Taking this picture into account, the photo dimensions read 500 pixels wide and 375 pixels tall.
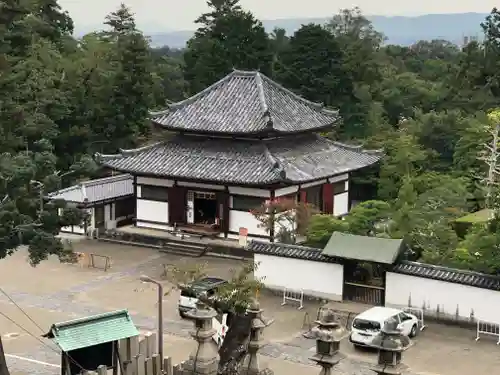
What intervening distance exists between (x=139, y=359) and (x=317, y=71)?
38751 mm

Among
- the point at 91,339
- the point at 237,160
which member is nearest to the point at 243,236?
the point at 237,160

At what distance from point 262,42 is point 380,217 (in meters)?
29.9

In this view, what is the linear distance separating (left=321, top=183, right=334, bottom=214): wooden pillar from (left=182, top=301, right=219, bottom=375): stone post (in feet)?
65.9

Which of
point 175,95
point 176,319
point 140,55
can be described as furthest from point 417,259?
point 175,95

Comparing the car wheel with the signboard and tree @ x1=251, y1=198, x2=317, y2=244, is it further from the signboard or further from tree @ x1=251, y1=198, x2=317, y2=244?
the signboard

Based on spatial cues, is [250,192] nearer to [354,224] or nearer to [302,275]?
[354,224]

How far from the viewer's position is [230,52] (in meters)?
57.1

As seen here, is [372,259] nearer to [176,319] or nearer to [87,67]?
[176,319]

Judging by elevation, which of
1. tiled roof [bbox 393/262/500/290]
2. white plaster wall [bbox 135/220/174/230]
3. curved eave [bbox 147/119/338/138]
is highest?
curved eave [bbox 147/119/338/138]

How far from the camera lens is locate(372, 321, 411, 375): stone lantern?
555 inches

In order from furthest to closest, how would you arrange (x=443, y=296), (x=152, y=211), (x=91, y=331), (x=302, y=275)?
1. (x=152, y=211)
2. (x=302, y=275)
3. (x=443, y=296)
4. (x=91, y=331)

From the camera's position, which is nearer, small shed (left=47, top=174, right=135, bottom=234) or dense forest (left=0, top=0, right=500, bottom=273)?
dense forest (left=0, top=0, right=500, bottom=273)

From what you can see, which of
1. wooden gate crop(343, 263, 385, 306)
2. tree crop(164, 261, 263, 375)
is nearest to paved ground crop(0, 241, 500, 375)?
wooden gate crop(343, 263, 385, 306)

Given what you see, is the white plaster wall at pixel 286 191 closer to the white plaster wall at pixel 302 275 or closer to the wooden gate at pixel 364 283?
the white plaster wall at pixel 302 275
